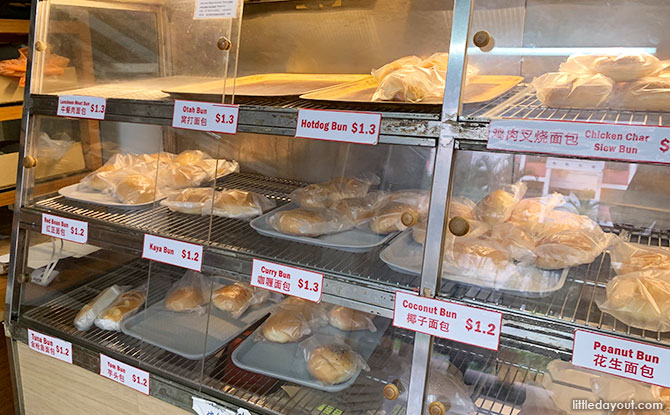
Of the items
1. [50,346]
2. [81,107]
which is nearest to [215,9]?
[81,107]

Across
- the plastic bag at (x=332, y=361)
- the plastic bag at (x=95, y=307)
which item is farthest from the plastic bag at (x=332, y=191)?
the plastic bag at (x=95, y=307)

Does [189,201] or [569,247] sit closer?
[569,247]

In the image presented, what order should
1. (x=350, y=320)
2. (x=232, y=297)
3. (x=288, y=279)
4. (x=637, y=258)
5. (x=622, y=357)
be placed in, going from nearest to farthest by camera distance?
(x=622, y=357) < (x=637, y=258) < (x=288, y=279) < (x=350, y=320) < (x=232, y=297)

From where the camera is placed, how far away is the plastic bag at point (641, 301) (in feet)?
3.35

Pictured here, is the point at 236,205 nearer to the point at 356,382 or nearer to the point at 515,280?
the point at 356,382

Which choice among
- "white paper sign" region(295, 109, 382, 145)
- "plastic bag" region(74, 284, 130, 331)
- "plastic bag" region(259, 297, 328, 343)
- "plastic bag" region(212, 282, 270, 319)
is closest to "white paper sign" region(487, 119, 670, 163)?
"white paper sign" region(295, 109, 382, 145)

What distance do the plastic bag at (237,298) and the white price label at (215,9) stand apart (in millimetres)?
818

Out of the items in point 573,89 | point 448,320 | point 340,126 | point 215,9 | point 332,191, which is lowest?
point 448,320

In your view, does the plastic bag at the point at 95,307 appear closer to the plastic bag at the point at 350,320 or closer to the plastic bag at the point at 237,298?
the plastic bag at the point at 237,298

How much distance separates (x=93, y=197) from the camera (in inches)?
70.0

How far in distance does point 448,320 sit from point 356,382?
16.9 inches

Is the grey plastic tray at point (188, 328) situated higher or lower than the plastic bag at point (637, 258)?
lower

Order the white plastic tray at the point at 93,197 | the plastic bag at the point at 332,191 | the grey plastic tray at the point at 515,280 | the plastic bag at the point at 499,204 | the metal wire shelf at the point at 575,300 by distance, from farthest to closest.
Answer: the white plastic tray at the point at 93,197, the plastic bag at the point at 332,191, the plastic bag at the point at 499,204, the grey plastic tray at the point at 515,280, the metal wire shelf at the point at 575,300

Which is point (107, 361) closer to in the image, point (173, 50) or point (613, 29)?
point (173, 50)
